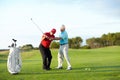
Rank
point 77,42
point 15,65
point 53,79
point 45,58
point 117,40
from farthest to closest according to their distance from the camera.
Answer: point 117,40 → point 77,42 → point 45,58 → point 15,65 → point 53,79

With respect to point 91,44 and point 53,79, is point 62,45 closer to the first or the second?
point 53,79

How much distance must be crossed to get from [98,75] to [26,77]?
3.40 m

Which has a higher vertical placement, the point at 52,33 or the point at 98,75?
the point at 52,33

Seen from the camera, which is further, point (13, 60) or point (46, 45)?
point (46, 45)

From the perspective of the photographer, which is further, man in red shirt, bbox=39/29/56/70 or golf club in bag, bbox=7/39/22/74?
man in red shirt, bbox=39/29/56/70

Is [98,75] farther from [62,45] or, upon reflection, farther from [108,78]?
[62,45]

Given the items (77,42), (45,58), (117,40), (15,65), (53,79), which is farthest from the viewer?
(117,40)

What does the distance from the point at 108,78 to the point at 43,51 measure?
4.56 metres

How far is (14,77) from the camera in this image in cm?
1680

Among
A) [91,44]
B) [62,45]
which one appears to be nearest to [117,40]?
[91,44]

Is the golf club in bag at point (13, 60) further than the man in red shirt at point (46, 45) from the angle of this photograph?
No

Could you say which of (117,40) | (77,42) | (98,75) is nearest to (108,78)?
(98,75)

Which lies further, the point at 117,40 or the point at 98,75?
the point at 117,40

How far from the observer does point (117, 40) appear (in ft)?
298
